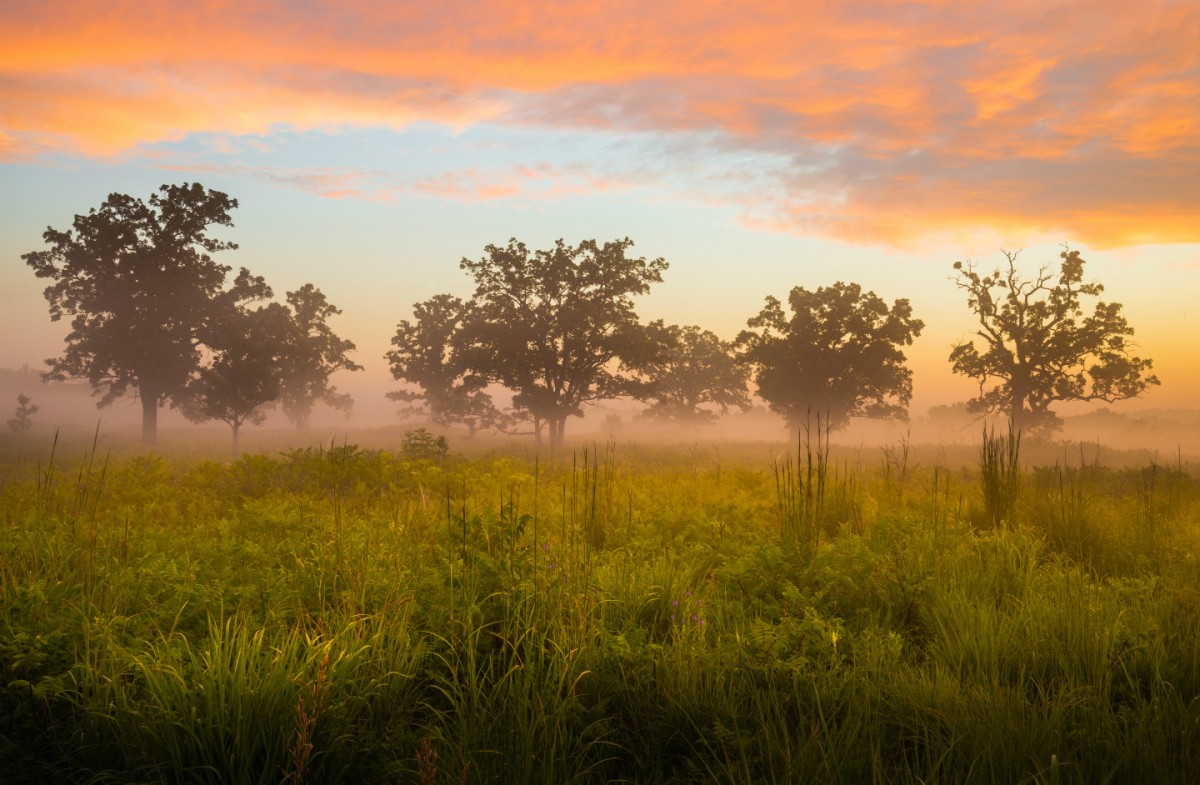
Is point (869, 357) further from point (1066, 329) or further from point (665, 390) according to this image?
point (665, 390)

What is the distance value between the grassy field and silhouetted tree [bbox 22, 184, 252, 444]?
30080mm

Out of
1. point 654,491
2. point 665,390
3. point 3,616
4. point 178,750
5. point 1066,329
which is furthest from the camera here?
point 665,390

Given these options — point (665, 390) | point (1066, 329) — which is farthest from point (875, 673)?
point (665, 390)

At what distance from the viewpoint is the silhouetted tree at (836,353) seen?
124ft

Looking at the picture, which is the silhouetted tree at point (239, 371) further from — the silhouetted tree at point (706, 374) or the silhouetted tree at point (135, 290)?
the silhouetted tree at point (706, 374)

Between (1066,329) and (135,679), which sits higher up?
(1066,329)

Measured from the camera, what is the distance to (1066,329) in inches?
1305

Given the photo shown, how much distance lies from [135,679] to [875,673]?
11.7 feet

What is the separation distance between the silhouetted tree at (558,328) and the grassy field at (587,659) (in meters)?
24.9

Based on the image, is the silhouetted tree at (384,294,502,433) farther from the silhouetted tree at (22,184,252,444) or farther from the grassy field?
the grassy field

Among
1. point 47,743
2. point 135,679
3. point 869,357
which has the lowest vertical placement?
point 47,743

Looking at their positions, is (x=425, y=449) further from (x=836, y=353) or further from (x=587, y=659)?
(x=836, y=353)

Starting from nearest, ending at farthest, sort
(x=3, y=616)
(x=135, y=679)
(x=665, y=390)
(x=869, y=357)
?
(x=135, y=679), (x=3, y=616), (x=869, y=357), (x=665, y=390)

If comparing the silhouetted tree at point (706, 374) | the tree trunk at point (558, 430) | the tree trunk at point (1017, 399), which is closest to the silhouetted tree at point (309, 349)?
the tree trunk at point (558, 430)
